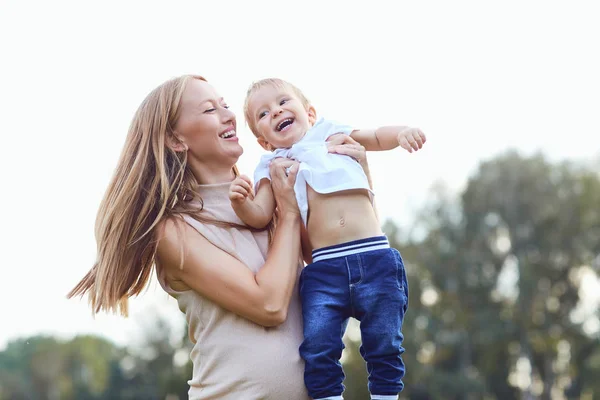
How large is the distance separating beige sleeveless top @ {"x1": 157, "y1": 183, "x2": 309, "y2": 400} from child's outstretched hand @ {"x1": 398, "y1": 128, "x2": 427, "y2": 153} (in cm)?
83

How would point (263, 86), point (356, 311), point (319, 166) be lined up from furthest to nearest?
1. point (263, 86)
2. point (319, 166)
3. point (356, 311)

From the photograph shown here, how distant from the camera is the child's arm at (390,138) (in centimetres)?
398

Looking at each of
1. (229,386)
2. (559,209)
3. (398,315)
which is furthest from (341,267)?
(559,209)

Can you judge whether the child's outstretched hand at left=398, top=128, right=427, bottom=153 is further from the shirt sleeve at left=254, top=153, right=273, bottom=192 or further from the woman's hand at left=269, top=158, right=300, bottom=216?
the shirt sleeve at left=254, top=153, right=273, bottom=192

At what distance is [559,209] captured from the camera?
27.9m

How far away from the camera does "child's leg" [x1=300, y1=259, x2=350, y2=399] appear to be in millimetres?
3672

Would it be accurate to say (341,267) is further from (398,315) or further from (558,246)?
(558,246)

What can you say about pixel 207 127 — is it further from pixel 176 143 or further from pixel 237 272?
pixel 237 272

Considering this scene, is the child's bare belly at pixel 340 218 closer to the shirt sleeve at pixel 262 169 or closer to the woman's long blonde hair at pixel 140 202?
the shirt sleeve at pixel 262 169

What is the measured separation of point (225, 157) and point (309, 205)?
48 cm

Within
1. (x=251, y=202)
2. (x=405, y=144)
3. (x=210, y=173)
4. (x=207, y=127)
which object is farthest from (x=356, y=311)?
(x=207, y=127)

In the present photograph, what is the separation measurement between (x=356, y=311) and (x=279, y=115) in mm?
1096

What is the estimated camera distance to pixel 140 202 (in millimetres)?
4117

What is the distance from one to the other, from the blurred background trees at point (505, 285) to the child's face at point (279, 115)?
886 inches
